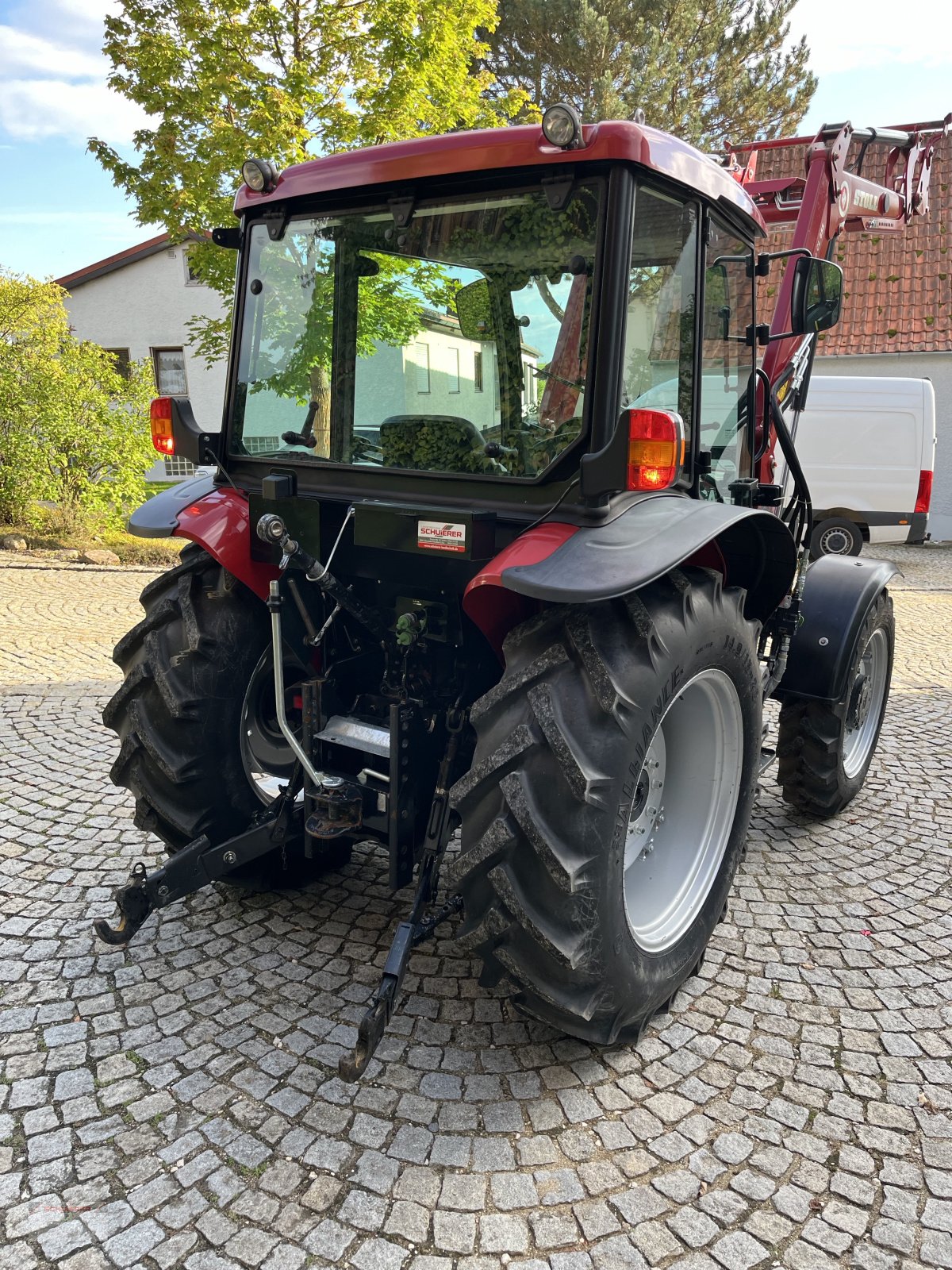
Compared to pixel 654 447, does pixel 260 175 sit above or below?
above

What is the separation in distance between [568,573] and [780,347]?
2406mm

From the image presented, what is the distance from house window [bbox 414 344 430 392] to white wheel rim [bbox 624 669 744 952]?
1.20 m

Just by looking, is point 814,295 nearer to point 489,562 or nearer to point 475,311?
point 475,311

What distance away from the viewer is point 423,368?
8.32ft

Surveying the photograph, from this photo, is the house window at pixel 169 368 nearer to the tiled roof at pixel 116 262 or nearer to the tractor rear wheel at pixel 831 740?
the tiled roof at pixel 116 262

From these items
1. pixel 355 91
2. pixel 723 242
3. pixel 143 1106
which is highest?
pixel 355 91

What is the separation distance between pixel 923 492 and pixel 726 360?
989 centimetres

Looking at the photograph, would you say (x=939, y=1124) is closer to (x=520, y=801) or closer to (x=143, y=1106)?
(x=520, y=801)

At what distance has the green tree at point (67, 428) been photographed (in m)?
10.5

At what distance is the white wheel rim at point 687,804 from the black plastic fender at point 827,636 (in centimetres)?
117

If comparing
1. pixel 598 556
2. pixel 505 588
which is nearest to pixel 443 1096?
pixel 505 588

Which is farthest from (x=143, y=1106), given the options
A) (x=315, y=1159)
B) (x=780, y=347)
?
(x=780, y=347)

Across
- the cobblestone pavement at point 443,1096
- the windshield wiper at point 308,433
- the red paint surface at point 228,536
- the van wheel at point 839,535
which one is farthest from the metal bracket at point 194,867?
the van wheel at point 839,535

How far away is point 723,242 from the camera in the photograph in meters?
2.93
